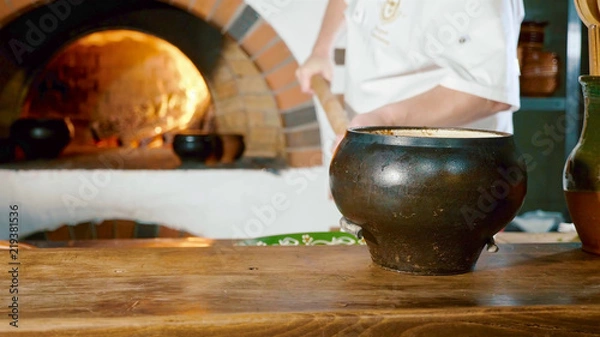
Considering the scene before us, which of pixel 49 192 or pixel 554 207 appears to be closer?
pixel 49 192

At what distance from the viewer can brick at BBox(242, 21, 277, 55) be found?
8.91 feet

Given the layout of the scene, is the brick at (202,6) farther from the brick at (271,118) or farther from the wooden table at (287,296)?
the wooden table at (287,296)

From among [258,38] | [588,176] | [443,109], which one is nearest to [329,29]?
[258,38]

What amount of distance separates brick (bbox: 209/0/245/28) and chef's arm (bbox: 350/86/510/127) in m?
1.06

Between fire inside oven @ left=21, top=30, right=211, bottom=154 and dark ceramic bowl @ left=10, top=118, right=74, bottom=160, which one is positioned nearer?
dark ceramic bowl @ left=10, top=118, right=74, bottom=160

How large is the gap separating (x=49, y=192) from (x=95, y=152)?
422mm

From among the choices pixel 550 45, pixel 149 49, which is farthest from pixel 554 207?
pixel 149 49

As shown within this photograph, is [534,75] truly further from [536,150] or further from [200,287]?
[200,287]

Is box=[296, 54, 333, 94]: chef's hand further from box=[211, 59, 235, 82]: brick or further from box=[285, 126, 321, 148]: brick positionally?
box=[211, 59, 235, 82]: brick

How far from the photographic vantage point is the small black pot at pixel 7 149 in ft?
9.78

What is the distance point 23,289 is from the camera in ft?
2.67

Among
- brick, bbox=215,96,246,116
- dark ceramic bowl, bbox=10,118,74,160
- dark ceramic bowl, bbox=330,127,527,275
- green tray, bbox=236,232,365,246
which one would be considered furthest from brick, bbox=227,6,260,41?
dark ceramic bowl, bbox=330,127,527,275

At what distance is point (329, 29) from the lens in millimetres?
2629

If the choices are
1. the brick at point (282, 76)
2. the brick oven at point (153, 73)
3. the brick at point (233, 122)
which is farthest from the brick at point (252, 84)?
the brick at point (282, 76)
